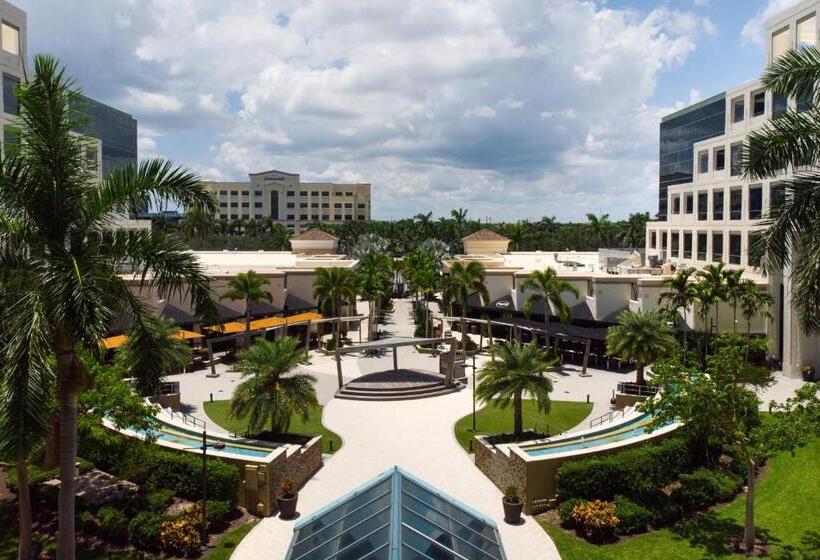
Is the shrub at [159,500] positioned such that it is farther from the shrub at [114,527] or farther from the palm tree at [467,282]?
the palm tree at [467,282]

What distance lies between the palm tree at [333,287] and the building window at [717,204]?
2851 centimetres

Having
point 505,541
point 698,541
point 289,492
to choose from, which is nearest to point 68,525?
point 289,492

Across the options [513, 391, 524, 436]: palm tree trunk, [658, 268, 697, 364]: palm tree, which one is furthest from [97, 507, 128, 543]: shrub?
[658, 268, 697, 364]: palm tree

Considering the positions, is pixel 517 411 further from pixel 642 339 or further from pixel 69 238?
pixel 69 238

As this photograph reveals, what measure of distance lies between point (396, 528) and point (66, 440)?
24.1ft

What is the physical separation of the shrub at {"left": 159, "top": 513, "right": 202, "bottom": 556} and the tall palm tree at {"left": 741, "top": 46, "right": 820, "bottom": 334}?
17.6 meters

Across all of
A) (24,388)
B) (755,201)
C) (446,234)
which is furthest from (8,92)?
(446,234)

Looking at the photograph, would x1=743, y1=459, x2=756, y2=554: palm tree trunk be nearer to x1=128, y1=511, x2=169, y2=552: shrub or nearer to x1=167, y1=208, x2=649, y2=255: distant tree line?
x1=128, y1=511, x2=169, y2=552: shrub

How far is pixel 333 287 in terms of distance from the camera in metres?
51.4

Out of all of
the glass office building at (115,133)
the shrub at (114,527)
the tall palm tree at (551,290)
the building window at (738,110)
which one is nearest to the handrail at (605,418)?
the tall palm tree at (551,290)

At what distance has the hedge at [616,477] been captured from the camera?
21.1m

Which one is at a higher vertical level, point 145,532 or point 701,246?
point 701,246

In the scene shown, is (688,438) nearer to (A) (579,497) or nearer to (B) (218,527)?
(A) (579,497)

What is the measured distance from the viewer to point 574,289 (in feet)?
149
